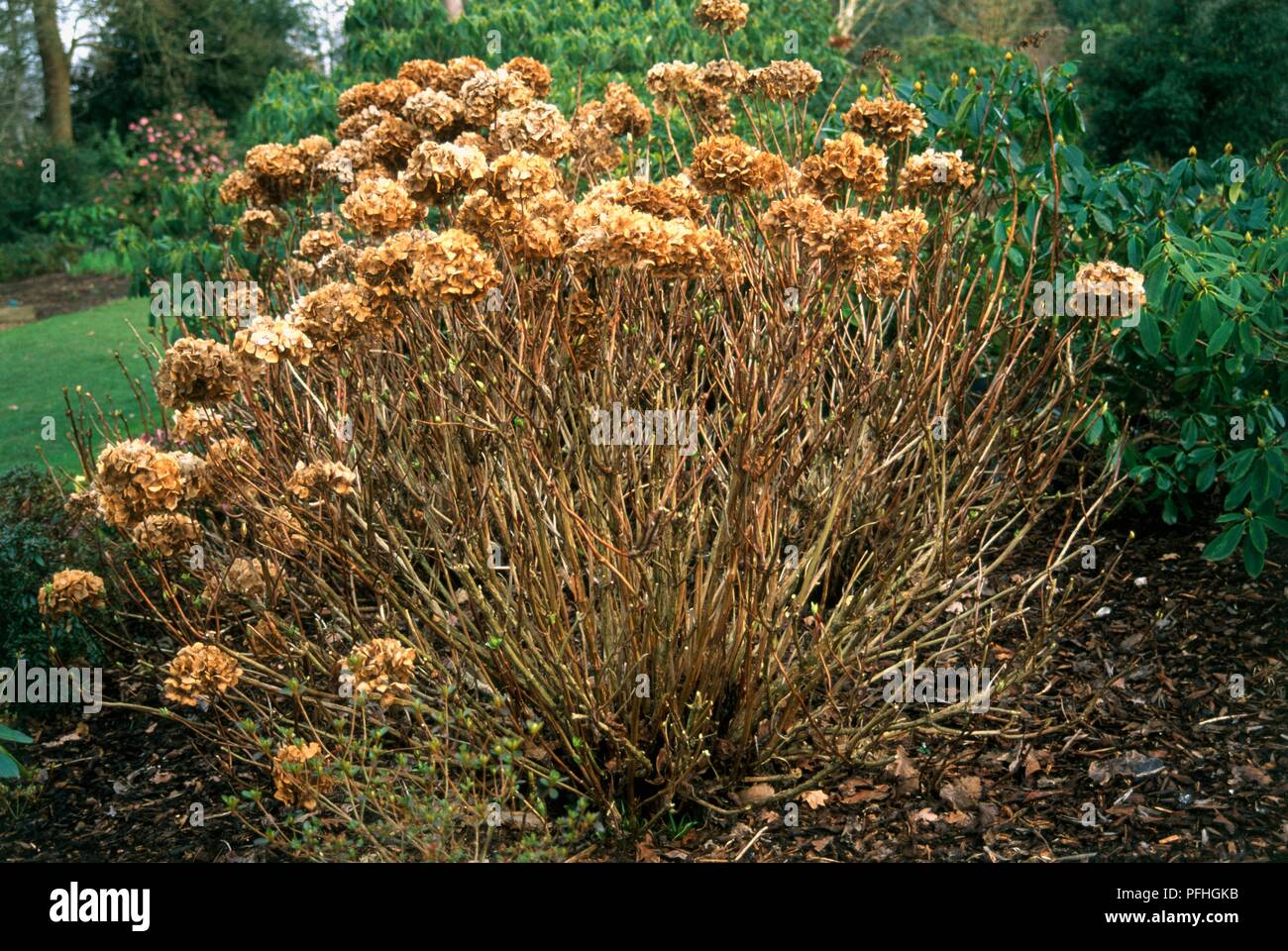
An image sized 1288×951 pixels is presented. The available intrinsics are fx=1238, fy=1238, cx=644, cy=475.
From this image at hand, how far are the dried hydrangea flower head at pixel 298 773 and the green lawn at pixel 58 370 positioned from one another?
13.4 feet

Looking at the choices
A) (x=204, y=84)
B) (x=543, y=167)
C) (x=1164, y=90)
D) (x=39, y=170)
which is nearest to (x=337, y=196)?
(x=543, y=167)

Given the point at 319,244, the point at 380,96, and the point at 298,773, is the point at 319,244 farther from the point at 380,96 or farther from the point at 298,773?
the point at 298,773

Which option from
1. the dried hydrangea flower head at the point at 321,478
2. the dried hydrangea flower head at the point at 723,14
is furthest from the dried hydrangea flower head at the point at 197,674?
the dried hydrangea flower head at the point at 723,14

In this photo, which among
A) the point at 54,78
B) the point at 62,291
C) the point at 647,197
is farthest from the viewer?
the point at 54,78

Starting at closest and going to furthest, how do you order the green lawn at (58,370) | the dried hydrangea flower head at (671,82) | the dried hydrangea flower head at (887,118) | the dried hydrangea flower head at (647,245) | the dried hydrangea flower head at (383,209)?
the dried hydrangea flower head at (647,245) → the dried hydrangea flower head at (383,209) → the dried hydrangea flower head at (887,118) → the dried hydrangea flower head at (671,82) → the green lawn at (58,370)

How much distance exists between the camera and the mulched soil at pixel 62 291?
1294 cm

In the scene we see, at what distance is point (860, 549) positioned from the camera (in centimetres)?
415

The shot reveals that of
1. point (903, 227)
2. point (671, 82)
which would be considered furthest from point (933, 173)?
point (671, 82)

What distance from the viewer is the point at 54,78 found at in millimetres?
18141

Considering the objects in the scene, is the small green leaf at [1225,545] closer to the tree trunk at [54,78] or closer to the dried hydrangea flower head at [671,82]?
the dried hydrangea flower head at [671,82]

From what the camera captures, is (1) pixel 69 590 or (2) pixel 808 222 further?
(1) pixel 69 590

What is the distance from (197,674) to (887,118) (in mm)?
2451

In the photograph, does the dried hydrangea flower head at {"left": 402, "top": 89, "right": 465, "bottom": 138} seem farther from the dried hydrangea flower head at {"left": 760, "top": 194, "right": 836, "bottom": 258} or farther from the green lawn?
the green lawn

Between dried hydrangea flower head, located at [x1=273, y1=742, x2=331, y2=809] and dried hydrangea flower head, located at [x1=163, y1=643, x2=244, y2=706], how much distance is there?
0.22 m
